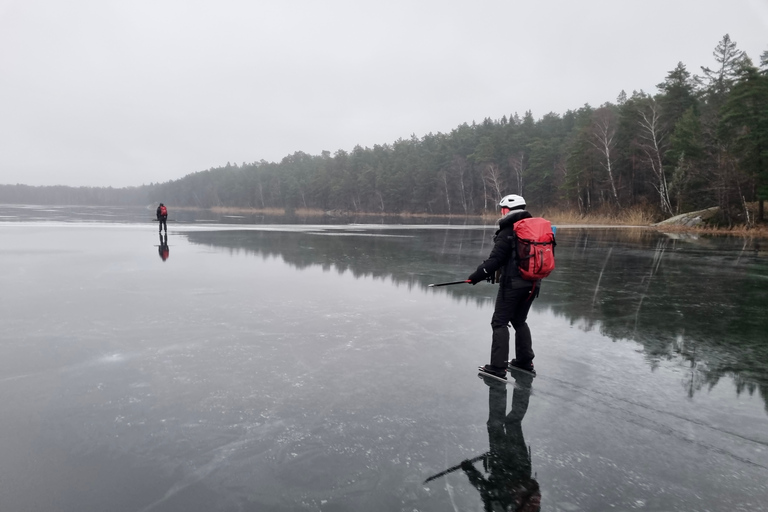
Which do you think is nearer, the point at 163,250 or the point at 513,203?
the point at 513,203

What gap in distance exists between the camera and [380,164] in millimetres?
92750

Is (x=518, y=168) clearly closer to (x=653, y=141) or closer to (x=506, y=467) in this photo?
(x=653, y=141)

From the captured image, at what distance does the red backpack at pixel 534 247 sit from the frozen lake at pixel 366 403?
1166 mm

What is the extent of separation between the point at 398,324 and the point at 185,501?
4.24 meters

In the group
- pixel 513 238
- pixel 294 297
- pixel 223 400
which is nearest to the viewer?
pixel 223 400

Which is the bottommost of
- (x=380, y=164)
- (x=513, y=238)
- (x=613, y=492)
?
(x=613, y=492)

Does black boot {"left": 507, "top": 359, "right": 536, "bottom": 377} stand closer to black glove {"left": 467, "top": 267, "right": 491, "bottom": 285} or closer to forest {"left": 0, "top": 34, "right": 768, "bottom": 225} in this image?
black glove {"left": 467, "top": 267, "right": 491, "bottom": 285}

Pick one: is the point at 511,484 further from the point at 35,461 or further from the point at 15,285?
the point at 15,285

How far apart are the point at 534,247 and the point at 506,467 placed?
2.17 meters

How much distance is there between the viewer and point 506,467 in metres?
3.04

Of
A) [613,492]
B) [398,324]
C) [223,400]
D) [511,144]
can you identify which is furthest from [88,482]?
[511,144]

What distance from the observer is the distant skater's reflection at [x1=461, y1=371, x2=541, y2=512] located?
271 centimetres

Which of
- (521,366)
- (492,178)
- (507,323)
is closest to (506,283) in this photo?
(507,323)

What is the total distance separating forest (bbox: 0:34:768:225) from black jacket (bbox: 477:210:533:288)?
3038 cm
